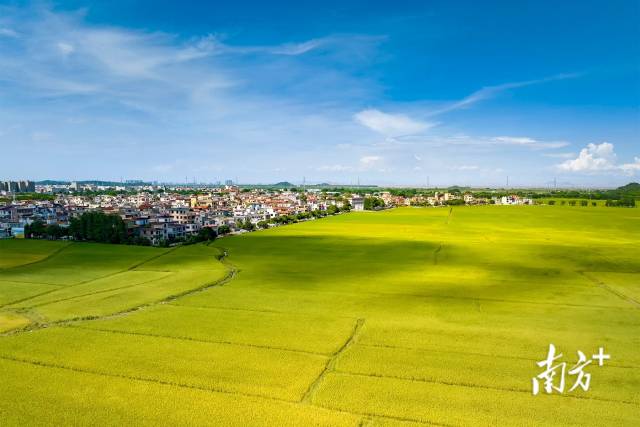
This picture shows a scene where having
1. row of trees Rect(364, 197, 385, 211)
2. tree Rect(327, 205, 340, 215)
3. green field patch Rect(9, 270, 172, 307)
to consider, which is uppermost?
row of trees Rect(364, 197, 385, 211)

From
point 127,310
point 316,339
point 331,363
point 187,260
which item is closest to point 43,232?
point 187,260

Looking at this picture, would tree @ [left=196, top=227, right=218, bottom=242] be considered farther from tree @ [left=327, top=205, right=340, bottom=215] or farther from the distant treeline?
tree @ [left=327, top=205, right=340, bottom=215]

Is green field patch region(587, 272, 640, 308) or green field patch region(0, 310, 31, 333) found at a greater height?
green field patch region(587, 272, 640, 308)

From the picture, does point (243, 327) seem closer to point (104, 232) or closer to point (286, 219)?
point (104, 232)

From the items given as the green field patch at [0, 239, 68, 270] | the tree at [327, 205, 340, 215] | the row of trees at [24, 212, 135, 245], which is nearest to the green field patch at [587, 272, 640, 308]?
the green field patch at [0, 239, 68, 270]

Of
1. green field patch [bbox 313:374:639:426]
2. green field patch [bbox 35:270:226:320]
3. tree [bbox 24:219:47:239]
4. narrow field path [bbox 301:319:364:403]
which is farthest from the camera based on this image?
tree [bbox 24:219:47:239]

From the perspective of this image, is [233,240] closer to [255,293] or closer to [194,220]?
[194,220]
